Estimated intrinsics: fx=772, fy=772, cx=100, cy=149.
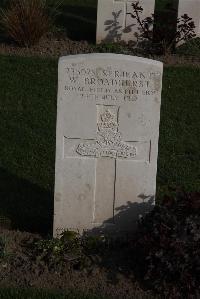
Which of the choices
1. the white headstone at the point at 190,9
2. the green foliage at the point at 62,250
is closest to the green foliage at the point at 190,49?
the white headstone at the point at 190,9

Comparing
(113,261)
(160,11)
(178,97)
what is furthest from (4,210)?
(160,11)

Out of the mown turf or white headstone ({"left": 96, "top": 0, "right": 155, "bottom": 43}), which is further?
white headstone ({"left": 96, "top": 0, "right": 155, "bottom": 43})

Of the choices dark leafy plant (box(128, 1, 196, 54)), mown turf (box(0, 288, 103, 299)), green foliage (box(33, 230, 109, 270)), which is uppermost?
dark leafy plant (box(128, 1, 196, 54))

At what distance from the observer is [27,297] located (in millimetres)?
5781

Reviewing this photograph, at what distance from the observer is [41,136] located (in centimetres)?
889

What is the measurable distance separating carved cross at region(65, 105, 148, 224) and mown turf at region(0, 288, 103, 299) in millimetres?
919

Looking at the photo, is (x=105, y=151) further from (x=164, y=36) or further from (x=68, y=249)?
(x=164, y=36)

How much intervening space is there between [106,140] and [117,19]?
5.82 metres

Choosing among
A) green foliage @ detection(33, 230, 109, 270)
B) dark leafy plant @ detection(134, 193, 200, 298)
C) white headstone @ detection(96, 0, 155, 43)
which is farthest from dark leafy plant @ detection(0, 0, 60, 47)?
dark leafy plant @ detection(134, 193, 200, 298)

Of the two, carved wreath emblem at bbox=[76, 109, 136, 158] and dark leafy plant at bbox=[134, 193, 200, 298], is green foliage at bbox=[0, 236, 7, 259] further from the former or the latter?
dark leafy plant at bbox=[134, 193, 200, 298]

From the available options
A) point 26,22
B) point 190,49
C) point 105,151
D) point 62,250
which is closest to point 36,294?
point 62,250

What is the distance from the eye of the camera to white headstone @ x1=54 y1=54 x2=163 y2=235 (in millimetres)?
6152

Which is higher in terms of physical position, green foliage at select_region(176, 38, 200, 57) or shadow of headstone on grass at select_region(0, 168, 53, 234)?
green foliage at select_region(176, 38, 200, 57)

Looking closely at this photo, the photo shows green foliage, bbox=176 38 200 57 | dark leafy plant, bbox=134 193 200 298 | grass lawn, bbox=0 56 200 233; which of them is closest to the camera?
dark leafy plant, bbox=134 193 200 298
